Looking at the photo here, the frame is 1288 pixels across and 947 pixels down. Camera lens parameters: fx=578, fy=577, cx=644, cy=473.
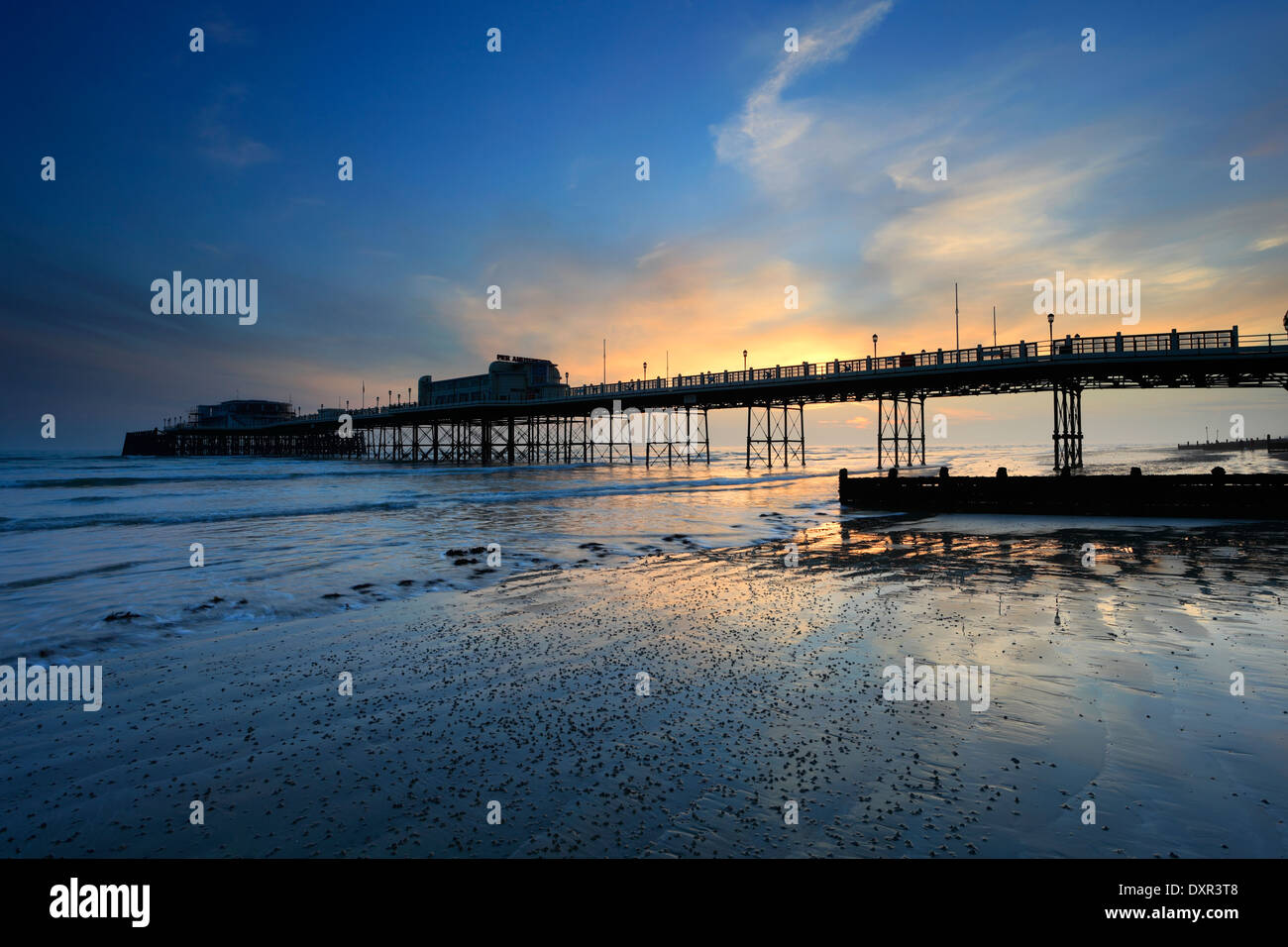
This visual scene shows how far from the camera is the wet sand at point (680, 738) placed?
142 inches

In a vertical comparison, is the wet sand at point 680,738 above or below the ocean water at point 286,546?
below

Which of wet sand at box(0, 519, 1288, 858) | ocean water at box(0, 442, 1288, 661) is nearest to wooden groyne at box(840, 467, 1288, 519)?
ocean water at box(0, 442, 1288, 661)

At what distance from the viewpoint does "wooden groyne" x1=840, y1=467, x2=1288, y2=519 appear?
67.8 ft

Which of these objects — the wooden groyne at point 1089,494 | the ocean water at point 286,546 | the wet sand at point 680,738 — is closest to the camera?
the wet sand at point 680,738

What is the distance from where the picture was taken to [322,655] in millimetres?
7570

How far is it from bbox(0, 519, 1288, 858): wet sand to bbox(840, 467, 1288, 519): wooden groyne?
15545mm

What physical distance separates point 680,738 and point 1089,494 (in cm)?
2541

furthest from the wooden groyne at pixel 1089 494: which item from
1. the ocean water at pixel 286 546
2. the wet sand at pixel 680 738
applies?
the wet sand at pixel 680 738

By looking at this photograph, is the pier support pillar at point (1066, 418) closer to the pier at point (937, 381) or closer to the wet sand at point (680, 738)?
the pier at point (937, 381)

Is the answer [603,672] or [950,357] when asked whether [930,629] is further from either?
[950,357]

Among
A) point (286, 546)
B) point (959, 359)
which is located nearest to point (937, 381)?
point (959, 359)

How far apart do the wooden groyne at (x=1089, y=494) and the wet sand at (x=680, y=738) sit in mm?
15545

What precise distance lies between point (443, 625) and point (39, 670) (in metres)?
4.83
